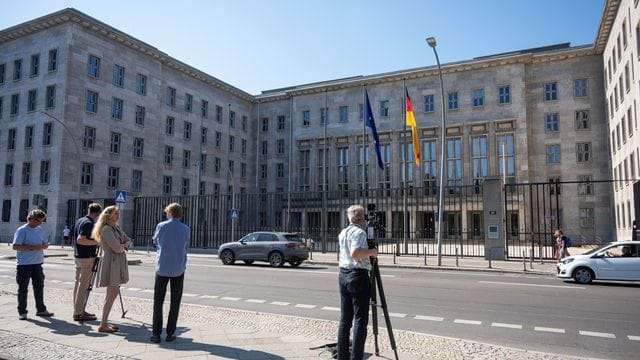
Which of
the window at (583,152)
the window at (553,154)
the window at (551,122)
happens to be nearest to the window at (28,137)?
the window at (553,154)

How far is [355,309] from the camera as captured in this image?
514 centimetres

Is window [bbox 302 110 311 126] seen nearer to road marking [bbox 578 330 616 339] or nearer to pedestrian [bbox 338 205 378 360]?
road marking [bbox 578 330 616 339]

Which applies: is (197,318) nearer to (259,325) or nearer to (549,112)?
(259,325)

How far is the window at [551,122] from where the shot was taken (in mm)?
44812

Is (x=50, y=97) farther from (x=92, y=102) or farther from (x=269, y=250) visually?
(x=269, y=250)

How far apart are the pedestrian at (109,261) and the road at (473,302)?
3.06m

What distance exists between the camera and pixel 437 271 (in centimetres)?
1861

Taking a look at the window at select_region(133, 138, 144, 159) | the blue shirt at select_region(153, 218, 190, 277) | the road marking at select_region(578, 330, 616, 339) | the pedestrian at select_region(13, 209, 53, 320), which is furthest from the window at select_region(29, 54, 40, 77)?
the road marking at select_region(578, 330, 616, 339)

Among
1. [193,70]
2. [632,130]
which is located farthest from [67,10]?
[632,130]

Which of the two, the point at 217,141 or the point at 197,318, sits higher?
the point at 217,141

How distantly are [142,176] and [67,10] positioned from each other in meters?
15.7

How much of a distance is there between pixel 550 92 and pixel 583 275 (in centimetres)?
3572

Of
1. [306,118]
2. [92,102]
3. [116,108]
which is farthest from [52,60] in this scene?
[306,118]

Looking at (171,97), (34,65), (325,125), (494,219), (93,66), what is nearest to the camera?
(494,219)
